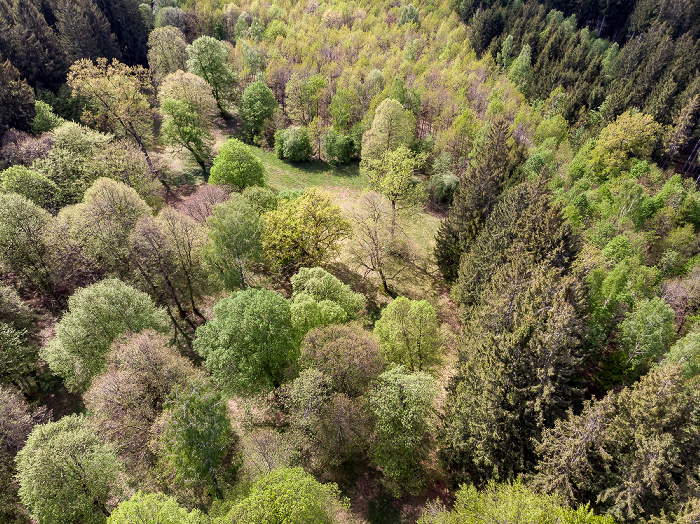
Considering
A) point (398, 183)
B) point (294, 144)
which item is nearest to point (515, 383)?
point (398, 183)

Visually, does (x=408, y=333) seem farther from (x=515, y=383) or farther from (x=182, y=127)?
(x=182, y=127)

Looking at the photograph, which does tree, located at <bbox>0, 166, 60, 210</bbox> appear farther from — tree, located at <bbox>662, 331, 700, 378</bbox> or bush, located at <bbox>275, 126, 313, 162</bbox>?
tree, located at <bbox>662, 331, 700, 378</bbox>

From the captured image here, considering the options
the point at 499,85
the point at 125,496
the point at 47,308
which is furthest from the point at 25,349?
the point at 499,85

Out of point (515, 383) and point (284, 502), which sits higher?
point (515, 383)

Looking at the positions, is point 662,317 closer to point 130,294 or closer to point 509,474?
point 509,474

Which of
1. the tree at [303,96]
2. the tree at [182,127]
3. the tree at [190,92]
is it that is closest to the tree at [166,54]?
the tree at [190,92]

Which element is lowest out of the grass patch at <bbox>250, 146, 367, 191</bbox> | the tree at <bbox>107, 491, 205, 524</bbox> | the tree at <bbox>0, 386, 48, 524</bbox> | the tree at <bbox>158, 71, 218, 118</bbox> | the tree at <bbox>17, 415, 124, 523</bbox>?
the tree at <bbox>0, 386, 48, 524</bbox>

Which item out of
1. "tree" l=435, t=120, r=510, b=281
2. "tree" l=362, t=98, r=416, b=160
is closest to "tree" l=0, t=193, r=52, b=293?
"tree" l=362, t=98, r=416, b=160
